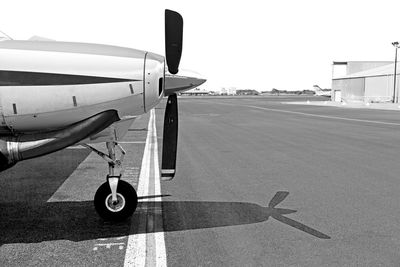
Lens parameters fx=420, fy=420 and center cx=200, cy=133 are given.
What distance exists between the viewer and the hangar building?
6378 cm

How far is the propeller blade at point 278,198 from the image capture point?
6238 mm

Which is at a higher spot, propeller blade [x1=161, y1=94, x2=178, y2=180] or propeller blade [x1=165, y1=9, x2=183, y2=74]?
propeller blade [x1=165, y1=9, x2=183, y2=74]

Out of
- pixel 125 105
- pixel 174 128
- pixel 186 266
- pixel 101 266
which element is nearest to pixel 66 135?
pixel 125 105

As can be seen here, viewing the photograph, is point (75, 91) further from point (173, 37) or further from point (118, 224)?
point (118, 224)

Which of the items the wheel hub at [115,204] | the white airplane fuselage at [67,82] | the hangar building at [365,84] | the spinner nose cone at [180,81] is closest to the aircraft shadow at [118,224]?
the wheel hub at [115,204]

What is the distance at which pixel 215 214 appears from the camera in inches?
223

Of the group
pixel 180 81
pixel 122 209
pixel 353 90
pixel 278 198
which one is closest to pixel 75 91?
pixel 180 81

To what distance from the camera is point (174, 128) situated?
18.2 feet

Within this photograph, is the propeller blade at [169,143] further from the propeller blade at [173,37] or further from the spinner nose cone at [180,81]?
the propeller blade at [173,37]

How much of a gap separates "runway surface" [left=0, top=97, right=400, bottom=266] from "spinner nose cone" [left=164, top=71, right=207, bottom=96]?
1674mm

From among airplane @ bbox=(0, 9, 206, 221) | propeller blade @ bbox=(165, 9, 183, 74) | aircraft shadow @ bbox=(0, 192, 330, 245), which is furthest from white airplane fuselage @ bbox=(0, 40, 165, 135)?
aircraft shadow @ bbox=(0, 192, 330, 245)

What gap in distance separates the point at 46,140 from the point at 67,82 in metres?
0.73

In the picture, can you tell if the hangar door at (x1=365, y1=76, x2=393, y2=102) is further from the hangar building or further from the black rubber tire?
the black rubber tire

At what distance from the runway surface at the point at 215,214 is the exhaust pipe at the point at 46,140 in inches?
35.3
